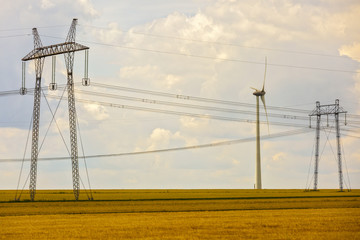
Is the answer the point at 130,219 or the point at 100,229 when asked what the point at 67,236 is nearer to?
the point at 100,229

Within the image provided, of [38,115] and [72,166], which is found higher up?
[38,115]

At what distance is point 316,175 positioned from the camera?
158875 millimetres

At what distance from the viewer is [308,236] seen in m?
46.8

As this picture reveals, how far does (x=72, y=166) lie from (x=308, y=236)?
54982 mm

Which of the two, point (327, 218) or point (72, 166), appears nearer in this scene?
point (327, 218)

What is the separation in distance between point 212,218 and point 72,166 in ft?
123

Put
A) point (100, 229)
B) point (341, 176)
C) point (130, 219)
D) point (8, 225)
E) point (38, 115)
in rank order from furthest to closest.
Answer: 1. point (341, 176)
2. point (38, 115)
3. point (130, 219)
4. point (8, 225)
5. point (100, 229)

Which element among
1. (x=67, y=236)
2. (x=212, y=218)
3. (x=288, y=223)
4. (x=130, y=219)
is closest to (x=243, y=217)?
(x=212, y=218)

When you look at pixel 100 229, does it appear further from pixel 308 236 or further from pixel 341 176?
pixel 341 176

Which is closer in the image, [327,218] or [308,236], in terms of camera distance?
[308,236]

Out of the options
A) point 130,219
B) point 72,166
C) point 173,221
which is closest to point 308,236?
point 173,221

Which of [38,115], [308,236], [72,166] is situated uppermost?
[38,115]

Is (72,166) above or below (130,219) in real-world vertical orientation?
above

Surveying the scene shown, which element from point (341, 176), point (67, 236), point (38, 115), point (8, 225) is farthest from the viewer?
point (341, 176)
